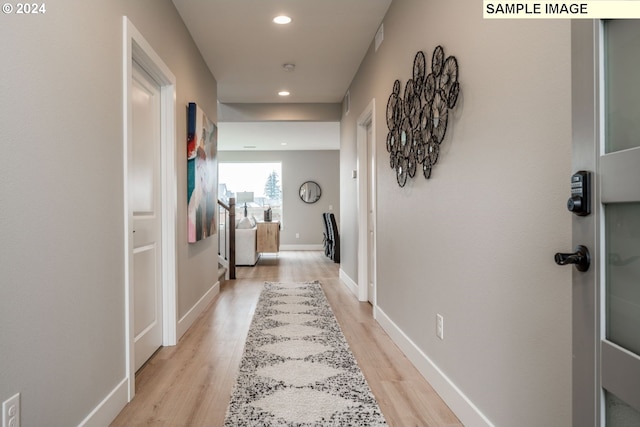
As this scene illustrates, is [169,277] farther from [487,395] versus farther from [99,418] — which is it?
[487,395]

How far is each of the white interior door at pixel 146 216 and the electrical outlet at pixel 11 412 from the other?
4.19 feet

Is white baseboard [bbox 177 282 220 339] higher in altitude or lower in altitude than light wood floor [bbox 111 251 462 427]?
higher

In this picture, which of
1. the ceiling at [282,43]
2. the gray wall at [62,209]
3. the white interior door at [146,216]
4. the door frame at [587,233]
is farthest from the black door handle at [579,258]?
the ceiling at [282,43]

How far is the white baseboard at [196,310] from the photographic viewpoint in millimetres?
3420

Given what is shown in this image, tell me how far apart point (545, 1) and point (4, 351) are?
1906 millimetres

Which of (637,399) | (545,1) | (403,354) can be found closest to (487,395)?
(637,399)

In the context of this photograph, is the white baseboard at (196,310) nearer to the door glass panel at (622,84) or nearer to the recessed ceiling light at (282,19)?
the recessed ceiling light at (282,19)

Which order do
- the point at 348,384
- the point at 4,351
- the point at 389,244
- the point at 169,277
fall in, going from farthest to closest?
1. the point at 389,244
2. the point at 169,277
3. the point at 348,384
4. the point at 4,351

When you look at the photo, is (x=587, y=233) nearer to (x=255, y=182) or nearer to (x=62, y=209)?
(x=62, y=209)

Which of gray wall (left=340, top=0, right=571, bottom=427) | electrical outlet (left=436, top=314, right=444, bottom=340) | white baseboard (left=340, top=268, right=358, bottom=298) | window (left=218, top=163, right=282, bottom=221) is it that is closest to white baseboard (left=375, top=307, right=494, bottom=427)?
gray wall (left=340, top=0, right=571, bottom=427)

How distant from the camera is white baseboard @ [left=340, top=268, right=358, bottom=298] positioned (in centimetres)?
509

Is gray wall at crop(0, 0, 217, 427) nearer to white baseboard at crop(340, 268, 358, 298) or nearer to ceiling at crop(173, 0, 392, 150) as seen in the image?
ceiling at crop(173, 0, 392, 150)

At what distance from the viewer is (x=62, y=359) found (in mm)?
1614

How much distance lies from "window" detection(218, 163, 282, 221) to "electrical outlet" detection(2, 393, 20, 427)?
9911 millimetres
